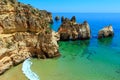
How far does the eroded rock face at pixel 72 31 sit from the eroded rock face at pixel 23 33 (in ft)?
57.0

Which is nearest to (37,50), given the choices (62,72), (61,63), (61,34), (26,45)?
(26,45)

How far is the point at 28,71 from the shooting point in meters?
33.6

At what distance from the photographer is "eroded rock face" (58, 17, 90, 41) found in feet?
201

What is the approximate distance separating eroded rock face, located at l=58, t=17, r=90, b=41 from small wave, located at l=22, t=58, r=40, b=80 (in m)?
23.9

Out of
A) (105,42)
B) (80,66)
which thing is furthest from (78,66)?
(105,42)

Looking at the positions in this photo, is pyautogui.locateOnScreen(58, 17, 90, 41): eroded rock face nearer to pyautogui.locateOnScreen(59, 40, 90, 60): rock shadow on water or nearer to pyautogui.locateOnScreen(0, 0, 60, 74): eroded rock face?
pyautogui.locateOnScreen(59, 40, 90, 60): rock shadow on water

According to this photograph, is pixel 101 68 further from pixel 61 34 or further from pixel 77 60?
pixel 61 34

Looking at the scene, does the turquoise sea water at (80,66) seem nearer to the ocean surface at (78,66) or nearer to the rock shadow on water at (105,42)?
the ocean surface at (78,66)

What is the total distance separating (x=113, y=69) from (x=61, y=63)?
8508 millimetres

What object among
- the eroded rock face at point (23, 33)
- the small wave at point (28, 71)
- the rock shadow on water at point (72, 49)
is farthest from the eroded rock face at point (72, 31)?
the small wave at point (28, 71)

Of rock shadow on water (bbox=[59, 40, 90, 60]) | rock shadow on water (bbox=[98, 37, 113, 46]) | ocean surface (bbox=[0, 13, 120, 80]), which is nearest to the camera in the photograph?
ocean surface (bbox=[0, 13, 120, 80])

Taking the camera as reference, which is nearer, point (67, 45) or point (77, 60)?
point (77, 60)

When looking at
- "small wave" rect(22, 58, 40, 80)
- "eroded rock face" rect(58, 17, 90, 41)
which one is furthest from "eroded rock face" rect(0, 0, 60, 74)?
"eroded rock face" rect(58, 17, 90, 41)

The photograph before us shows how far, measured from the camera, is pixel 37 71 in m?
33.9
